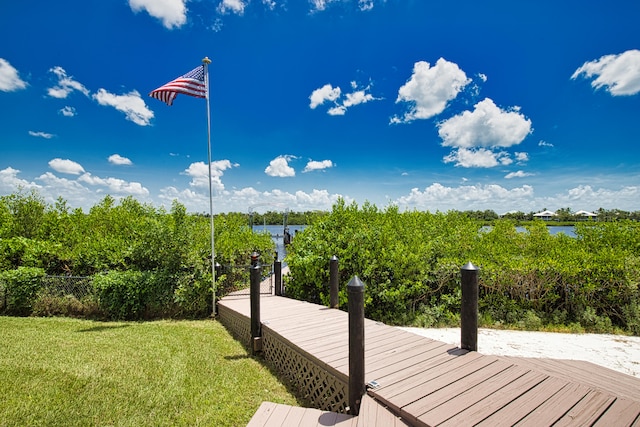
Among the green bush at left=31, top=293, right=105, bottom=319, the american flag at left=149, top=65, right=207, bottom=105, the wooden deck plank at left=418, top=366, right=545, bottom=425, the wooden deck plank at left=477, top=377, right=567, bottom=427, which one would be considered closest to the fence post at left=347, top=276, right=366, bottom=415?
the wooden deck plank at left=418, top=366, right=545, bottom=425

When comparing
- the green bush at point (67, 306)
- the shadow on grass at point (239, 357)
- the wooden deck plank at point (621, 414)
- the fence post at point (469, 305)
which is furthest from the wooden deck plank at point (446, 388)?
the green bush at point (67, 306)

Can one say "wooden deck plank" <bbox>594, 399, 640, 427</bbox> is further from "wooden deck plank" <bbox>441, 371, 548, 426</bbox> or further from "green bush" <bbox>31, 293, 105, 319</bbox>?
"green bush" <bbox>31, 293, 105, 319</bbox>

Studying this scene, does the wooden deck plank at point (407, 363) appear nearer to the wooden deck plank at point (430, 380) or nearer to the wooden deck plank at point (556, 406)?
the wooden deck plank at point (430, 380)

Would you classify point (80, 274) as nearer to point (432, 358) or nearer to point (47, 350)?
point (47, 350)

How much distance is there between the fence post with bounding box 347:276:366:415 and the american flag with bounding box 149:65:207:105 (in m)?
6.43

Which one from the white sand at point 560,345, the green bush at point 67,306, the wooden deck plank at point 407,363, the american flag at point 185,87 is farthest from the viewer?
the green bush at point 67,306

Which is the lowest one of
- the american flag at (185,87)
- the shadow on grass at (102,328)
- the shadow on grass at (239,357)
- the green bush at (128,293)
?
the shadow on grass at (102,328)

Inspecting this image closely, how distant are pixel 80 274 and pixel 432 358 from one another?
Answer: 10.6 metres

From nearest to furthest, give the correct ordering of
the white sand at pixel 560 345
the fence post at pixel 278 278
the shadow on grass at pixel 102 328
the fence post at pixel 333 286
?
the white sand at pixel 560 345 → the fence post at pixel 333 286 → the shadow on grass at pixel 102 328 → the fence post at pixel 278 278

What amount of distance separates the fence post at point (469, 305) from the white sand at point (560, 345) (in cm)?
157

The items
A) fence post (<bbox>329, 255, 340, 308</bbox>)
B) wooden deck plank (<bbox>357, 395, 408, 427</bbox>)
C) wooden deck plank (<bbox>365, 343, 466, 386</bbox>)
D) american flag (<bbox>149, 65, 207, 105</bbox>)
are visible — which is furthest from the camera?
american flag (<bbox>149, 65, 207, 105</bbox>)

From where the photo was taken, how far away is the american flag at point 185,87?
7.18 m

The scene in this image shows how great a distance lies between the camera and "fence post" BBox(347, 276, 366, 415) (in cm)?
315

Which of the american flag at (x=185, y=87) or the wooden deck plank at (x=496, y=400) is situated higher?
the american flag at (x=185, y=87)
